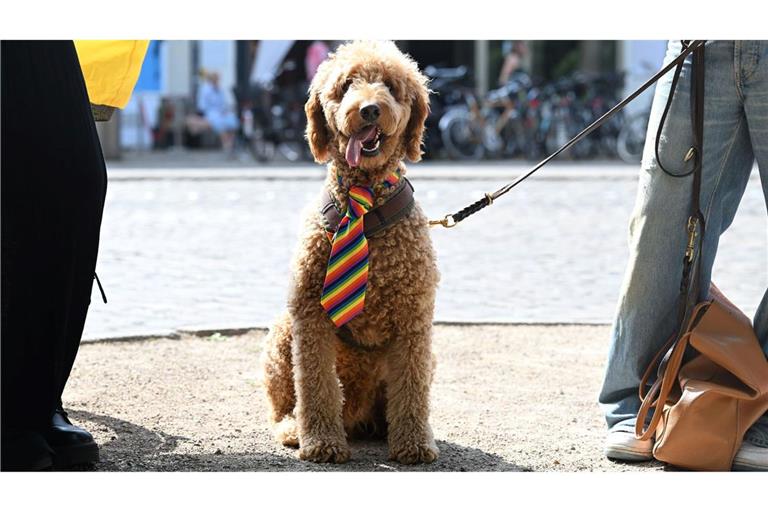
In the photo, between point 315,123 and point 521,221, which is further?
point 521,221

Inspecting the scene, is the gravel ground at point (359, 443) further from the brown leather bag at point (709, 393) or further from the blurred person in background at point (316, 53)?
the blurred person in background at point (316, 53)

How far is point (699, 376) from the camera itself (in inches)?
151

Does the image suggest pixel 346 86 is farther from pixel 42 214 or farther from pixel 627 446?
pixel 627 446

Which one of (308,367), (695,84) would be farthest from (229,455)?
(695,84)

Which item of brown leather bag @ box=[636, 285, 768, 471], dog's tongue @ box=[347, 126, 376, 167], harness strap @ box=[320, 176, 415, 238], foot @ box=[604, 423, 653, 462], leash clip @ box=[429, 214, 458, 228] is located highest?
dog's tongue @ box=[347, 126, 376, 167]

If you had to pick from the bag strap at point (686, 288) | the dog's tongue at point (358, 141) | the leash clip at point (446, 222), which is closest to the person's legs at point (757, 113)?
the bag strap at point (686, 288)

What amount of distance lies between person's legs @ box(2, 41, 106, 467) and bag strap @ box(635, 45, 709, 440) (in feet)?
6.34

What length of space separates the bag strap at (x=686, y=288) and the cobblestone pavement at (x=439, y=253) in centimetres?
271

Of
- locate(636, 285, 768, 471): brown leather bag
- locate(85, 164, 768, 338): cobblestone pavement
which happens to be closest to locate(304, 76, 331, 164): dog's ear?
locate(636, 285, 768, 471): brown leather bag

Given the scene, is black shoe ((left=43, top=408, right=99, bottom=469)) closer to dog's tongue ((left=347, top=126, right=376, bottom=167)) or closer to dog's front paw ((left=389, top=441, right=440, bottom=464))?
dog's front paw ((left=389, top=441, right=440, bottom=464))

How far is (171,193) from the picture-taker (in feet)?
47.4

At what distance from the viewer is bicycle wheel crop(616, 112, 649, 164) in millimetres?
19516

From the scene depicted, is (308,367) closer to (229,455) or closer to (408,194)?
(229,455)

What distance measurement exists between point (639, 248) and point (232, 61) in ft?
72.0
